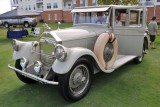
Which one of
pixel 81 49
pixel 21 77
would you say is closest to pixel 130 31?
pixel 81 49

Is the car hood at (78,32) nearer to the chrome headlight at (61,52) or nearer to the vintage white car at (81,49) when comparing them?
the vintage white car at (81,49)

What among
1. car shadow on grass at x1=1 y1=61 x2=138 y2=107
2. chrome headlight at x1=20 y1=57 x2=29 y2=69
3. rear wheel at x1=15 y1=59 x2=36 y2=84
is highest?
chrome headlight at x1=20 y1=57 x2=29 y2=69

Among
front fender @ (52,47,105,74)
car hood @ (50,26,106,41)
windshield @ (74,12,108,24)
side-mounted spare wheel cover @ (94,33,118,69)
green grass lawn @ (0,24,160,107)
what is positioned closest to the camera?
front fender @ (52,47,105,74)

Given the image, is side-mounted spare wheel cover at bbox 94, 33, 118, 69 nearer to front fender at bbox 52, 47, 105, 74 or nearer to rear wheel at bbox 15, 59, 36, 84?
A: front fender at bbox 52, 47, 105, 74

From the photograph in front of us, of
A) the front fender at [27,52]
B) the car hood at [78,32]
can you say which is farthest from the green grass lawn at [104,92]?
the car hood at [78,32]

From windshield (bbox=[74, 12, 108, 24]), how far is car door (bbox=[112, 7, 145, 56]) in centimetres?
55

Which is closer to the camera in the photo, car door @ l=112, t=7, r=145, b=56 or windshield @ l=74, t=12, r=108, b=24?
windshield @ l=74, t=12, r=108, b=24

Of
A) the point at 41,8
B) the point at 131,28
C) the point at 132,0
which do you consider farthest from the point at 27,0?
the point at 131,28

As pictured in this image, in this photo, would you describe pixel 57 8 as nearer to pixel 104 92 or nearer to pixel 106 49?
pixel 106 49

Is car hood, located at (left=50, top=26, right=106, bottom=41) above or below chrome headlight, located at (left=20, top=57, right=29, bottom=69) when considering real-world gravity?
above

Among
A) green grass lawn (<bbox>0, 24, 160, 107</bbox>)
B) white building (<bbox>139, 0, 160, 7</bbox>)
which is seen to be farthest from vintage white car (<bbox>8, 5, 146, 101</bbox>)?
white building (<bbox>139, 0, 160, 7</bbox>)

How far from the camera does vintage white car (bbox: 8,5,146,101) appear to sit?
400 centimetres

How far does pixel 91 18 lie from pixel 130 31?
1337mm

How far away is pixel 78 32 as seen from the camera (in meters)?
4.95
